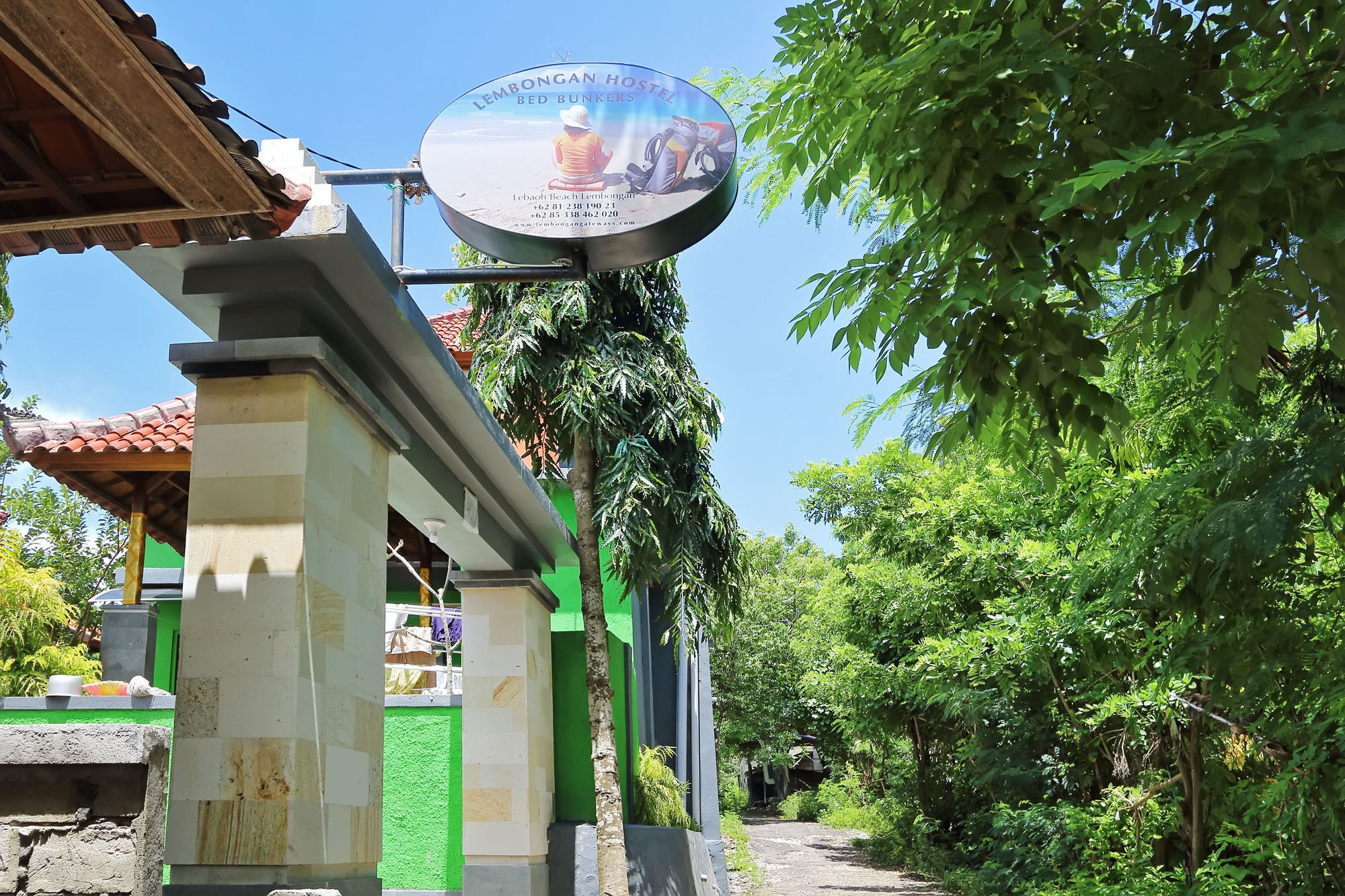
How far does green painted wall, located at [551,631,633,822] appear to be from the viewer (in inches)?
385

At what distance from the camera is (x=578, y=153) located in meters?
5.70

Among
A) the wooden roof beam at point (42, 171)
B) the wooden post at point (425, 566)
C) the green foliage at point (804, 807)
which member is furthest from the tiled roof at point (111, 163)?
the green foliage at point (804, 807)

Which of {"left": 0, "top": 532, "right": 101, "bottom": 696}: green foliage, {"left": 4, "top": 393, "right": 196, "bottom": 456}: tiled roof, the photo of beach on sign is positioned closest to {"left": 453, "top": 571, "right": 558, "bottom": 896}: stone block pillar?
{"left": 4, "top": 393, "right": 196, "bottom": 456}: tiled roof

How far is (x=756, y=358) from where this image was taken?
18766mm

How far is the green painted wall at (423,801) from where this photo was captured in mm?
8789

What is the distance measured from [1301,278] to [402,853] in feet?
26.3

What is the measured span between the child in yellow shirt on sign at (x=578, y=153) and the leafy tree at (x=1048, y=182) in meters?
2.03

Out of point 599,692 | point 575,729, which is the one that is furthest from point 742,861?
point 599,692

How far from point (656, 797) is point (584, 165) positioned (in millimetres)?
6960

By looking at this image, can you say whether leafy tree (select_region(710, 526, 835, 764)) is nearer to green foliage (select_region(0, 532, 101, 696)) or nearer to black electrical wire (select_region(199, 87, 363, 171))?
green foliage (select_region(0, 532, 101, 696))

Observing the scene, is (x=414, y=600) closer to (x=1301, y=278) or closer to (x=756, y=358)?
(x=756, y=358)

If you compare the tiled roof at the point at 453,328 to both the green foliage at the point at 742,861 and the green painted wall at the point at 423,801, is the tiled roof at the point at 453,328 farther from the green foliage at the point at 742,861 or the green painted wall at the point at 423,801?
the green foliage at the point at 742,861

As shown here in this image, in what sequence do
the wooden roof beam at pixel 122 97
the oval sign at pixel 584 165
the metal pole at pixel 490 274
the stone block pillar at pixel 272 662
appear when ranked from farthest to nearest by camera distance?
the oval sign at pixel 584 165
the metal pole at pixel 490 274
the stone block pillar at pixel 272 662
the wooden roof beam at pixel 122 97

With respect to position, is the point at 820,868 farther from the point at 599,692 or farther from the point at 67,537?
the point at 67,537
